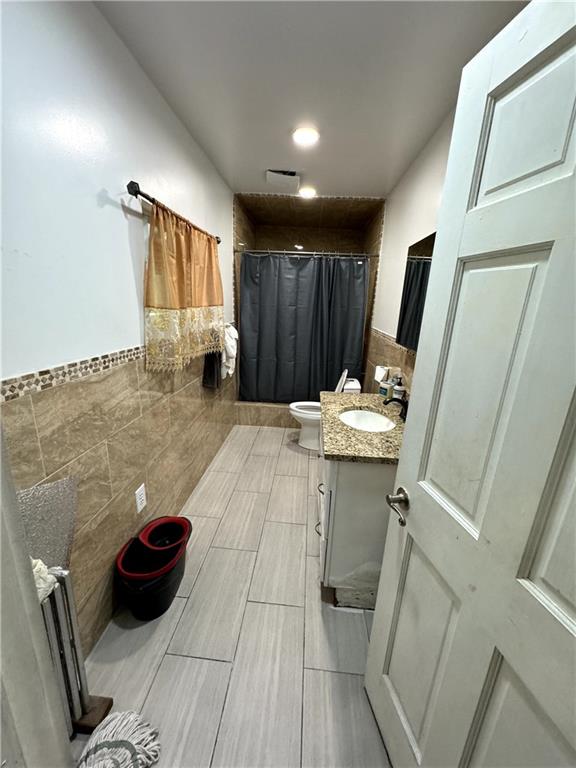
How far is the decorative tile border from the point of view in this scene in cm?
82

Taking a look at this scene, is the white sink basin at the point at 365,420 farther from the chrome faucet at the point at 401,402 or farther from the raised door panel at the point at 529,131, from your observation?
the raised door panel at the point at 529,131

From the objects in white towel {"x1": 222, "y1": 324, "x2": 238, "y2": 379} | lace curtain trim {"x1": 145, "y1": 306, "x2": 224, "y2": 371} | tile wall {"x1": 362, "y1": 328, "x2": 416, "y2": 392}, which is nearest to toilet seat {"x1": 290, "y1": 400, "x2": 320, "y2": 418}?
tile wall {"x1": 362, "y1": 328, "x2": 416, "y2": 392}

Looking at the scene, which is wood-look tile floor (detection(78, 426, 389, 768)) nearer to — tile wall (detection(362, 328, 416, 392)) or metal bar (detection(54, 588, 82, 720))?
metal bar (detection(54, 588, 82, 720))

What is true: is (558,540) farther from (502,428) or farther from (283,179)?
(283,179)

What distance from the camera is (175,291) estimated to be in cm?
156

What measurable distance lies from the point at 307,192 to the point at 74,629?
10.4 ft

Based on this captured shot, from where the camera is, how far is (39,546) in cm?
81

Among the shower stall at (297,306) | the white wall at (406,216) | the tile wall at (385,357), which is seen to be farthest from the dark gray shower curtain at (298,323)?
the white wall at (406,216)

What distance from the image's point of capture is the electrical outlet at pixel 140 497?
57.3 inches

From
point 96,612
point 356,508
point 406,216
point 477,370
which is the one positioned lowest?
point 96,612

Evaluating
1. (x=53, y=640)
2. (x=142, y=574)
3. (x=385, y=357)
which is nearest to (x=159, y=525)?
(x=142, y=574)

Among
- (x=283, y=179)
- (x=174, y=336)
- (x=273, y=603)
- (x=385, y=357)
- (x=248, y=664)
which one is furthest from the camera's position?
(x=385, y=357)

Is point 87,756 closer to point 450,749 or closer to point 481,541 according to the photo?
point 450,749

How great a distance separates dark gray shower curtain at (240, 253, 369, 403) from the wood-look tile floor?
1789mm
